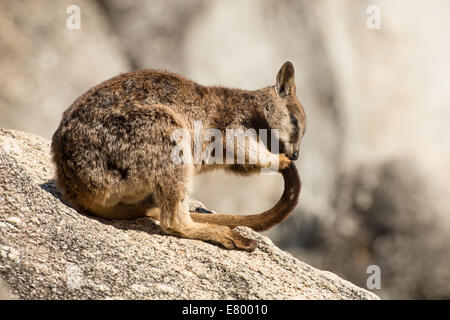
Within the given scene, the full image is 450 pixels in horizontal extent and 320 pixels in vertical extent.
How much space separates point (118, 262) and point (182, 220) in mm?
1018

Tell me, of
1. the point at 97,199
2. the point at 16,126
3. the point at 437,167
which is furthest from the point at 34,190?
the point at 437,167

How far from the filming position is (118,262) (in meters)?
4.64

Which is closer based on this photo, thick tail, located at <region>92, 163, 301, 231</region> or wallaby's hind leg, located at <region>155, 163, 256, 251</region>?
wallaby's hind leg, located at <region>155, 163, 256, 251</region>

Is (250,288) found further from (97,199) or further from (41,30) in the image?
(41,30)

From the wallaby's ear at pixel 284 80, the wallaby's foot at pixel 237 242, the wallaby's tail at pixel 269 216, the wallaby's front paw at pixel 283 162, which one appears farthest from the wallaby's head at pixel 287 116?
the wallaby's foot at pixel 237 242

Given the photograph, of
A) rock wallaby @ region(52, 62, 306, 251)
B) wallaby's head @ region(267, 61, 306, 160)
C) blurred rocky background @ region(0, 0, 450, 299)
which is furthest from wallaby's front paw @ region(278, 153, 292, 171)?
blurred rocky background @ region(0, 0, 450, 299)

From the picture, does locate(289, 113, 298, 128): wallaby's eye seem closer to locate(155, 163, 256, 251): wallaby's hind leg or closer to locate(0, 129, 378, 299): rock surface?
locate(0, 129, 378, 299): rock surface

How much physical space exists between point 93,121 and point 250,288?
89.4 inches

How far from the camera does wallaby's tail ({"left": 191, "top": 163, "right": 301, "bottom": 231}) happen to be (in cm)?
577

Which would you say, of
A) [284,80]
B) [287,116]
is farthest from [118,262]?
[284,80]

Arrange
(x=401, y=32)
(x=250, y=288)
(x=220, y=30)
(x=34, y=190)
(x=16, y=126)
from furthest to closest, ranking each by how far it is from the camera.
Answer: (x=401, y=32) → (x=220, y=30) → (x=16, y=126) → (x=34, y=190) → (x=250, y=288)

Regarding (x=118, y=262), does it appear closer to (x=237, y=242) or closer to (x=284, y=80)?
(x=237, y=242)

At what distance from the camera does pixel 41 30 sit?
1170 centimetres

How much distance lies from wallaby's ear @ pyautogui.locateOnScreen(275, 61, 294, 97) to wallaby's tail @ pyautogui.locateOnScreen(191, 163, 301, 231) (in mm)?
1476
